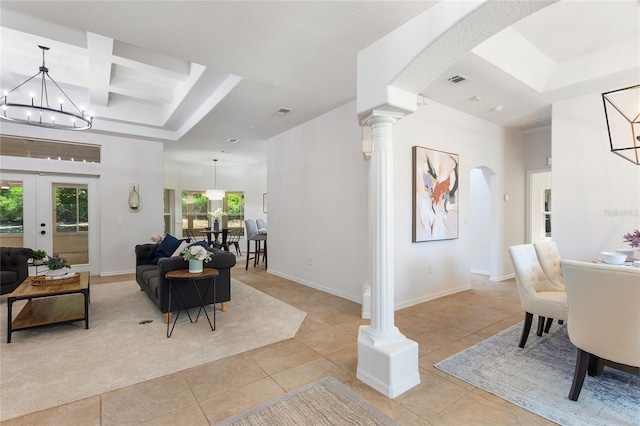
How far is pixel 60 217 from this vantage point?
5.76 metres

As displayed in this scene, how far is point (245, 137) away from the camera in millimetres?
6258

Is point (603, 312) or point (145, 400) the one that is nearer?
point (603, 312)

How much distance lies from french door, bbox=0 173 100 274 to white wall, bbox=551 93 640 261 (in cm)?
807

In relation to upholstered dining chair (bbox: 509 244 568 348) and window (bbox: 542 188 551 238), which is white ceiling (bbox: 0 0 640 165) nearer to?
upholstered dining chair (bbox: 509 244 568 348)

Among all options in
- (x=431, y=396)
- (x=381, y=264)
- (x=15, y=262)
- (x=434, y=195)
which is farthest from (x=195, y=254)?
(x=434, y=195)

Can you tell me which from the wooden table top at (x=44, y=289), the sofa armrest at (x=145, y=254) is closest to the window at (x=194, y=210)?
the sofa armrest at (x=145, y=254)

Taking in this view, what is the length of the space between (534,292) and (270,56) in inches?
133

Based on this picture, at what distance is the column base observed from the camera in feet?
7.02

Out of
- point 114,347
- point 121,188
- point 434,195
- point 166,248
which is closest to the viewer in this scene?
point 114,347

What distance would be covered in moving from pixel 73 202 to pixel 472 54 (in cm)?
701

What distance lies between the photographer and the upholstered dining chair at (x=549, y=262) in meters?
3.19

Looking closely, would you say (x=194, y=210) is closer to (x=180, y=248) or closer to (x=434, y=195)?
(x=180, y=248)

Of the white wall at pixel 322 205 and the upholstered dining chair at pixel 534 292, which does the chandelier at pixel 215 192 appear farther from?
the upholstered dining chair at pixel 534 292

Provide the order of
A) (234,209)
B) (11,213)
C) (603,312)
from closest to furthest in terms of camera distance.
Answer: (603,312) → (11,213) → (234,209)
